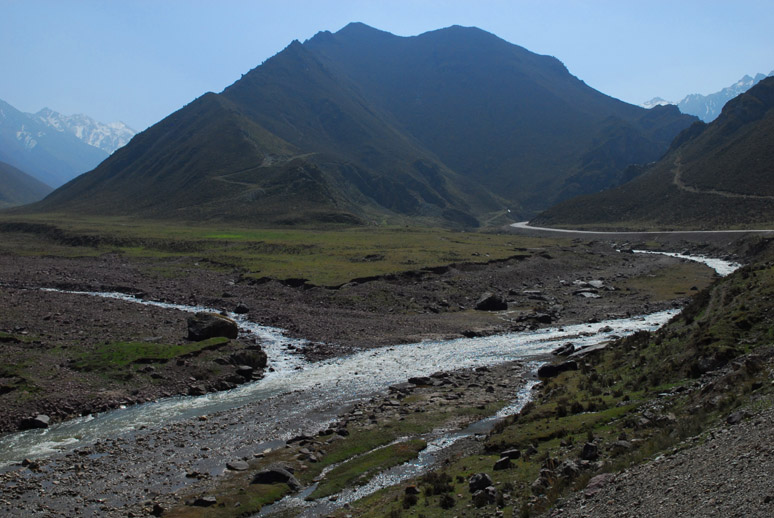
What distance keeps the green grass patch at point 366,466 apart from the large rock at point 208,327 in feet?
87.0

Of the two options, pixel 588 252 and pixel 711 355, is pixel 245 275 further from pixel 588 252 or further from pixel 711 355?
pixel 588 252

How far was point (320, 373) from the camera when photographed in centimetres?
4384

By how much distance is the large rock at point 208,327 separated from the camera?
50000 mm

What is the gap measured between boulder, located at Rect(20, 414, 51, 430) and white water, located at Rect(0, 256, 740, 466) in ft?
1.86

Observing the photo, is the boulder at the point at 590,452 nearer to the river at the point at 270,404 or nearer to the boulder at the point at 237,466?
the river at the point at 270,404

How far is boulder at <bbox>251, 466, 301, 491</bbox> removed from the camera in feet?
80.7

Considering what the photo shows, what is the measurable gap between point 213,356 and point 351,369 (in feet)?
34.7

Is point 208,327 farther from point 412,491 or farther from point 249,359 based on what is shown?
point 412,491

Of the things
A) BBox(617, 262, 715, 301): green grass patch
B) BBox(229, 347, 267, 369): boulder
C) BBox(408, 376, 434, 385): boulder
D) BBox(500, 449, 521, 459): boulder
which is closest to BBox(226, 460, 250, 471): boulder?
BBox(500, 449, 521, 459): boulder

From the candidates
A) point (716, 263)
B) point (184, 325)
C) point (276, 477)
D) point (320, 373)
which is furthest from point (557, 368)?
point (716, 263)

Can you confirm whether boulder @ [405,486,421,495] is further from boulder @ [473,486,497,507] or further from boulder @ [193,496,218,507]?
boulder @ [193,496,218,507]

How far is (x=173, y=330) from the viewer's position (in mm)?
53688

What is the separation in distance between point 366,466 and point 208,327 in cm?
2833

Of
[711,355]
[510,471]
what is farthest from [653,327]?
[510,471]
